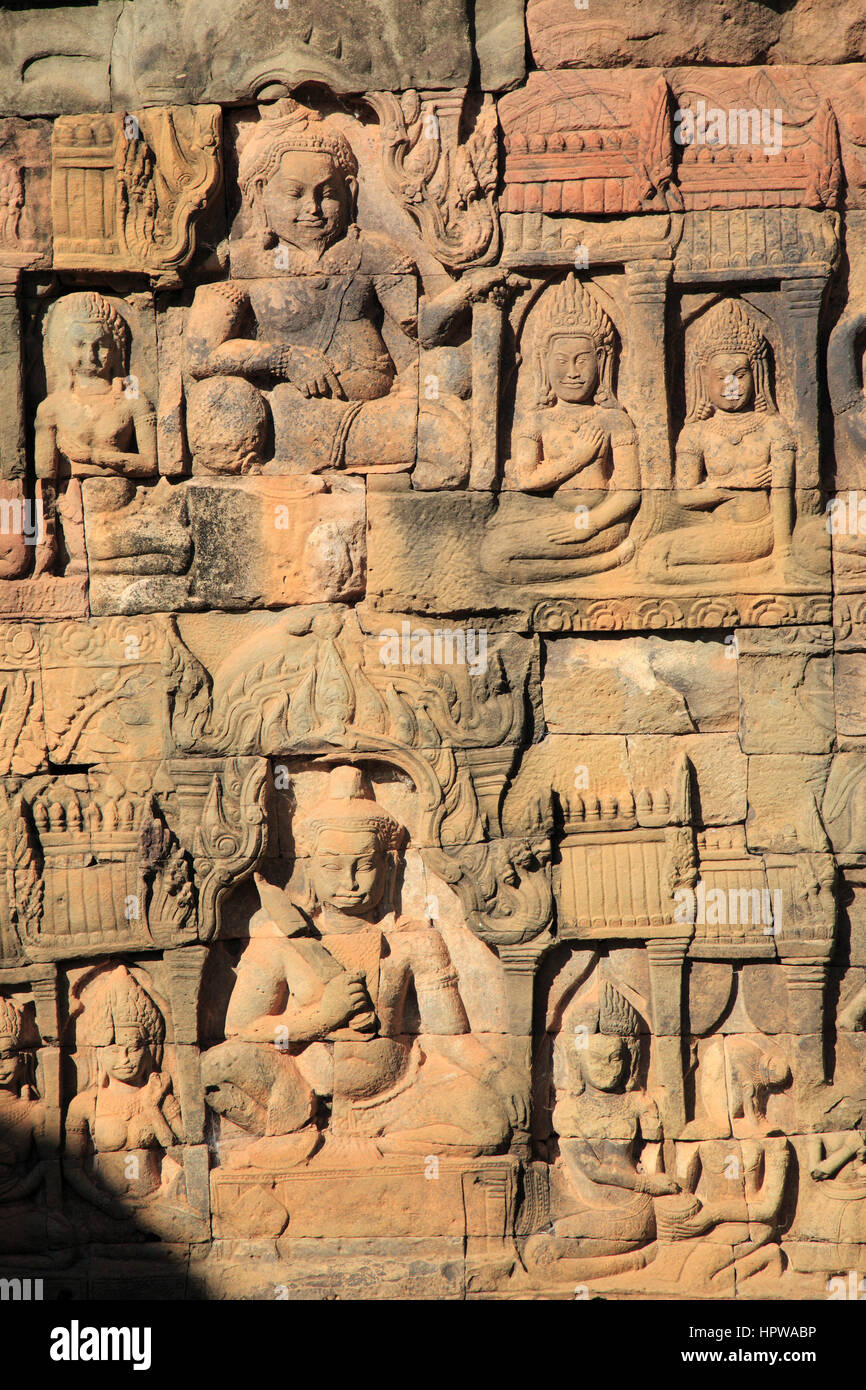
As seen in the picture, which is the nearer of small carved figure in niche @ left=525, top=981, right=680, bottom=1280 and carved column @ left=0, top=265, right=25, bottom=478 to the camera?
small carved figure in niche @ left=525, top=981, right=680, bottom=1280

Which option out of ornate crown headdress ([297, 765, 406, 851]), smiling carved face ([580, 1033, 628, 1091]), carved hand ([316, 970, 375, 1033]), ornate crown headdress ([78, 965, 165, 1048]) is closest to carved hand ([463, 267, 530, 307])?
ornate crown headdress ([297, 765, 406, 851])

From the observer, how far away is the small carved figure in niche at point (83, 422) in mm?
7129

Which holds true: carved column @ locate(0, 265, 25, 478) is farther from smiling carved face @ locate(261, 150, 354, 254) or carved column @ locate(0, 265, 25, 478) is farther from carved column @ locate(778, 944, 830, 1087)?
carved column @ locate(778, 944, 830, 1087)

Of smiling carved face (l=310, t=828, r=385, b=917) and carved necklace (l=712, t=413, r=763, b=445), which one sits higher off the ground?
carved necklace (l=712, t=413, r=763, b=445)

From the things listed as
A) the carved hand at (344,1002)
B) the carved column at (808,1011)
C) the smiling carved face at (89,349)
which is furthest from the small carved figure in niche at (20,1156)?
the carved column at (808,1011)

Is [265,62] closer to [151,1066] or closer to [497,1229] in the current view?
[151,1066]

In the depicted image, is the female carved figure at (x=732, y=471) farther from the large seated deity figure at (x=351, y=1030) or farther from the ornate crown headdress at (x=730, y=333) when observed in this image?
the large seated deity figure at (x=351, y=1030)

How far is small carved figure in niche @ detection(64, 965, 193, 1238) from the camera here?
713 cm

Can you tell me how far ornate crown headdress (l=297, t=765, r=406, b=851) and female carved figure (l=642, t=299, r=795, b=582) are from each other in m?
1.73

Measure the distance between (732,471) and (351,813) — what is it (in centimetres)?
242

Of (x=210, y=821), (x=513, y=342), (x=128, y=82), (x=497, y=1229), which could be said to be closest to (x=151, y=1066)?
Answer: (x=210, y=821)

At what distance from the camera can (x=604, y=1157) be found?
23.1 feet

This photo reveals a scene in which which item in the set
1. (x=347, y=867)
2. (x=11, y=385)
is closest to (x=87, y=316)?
(x=11, y=385)

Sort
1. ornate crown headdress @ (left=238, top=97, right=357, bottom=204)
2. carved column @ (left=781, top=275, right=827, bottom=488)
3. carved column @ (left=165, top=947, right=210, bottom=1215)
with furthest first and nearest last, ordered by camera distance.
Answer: carved column @ (left=165, top=947, right=210, bottom=1215) → ornate crown headdress @ (left=238, top=97, right=357, bottom=204) → carved column @ (left=781, top=275, right=827, bottom=488)
